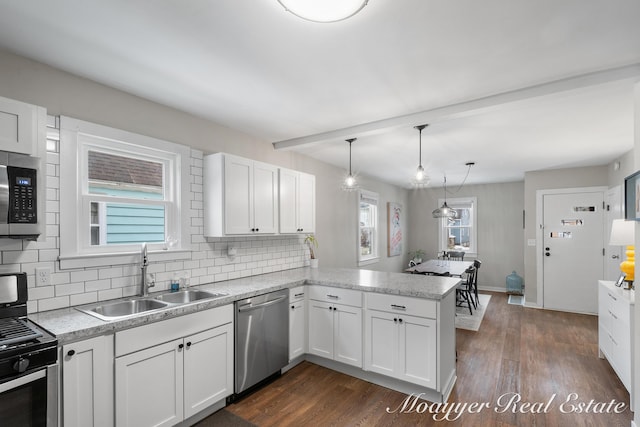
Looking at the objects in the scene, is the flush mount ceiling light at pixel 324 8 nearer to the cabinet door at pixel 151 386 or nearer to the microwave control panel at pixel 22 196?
the microwave control panel at pixel 22 196

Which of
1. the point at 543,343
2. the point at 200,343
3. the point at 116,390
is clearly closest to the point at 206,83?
the point at 200,343

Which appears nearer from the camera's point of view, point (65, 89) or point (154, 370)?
point (154, 370)

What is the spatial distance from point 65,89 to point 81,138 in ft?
1.09

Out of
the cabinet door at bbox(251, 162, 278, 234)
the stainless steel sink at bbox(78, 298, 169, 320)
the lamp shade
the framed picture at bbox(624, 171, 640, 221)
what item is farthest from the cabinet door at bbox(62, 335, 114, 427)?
the lamp shade

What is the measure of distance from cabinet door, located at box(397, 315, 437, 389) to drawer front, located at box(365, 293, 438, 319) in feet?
0.17

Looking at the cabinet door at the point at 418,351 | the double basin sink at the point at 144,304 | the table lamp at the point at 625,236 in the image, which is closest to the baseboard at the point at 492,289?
the table lamp at the point at 625,236

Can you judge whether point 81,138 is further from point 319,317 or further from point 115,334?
point 319,317

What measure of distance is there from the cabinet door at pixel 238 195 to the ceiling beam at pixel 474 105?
35.5 inches

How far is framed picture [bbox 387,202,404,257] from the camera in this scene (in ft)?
23.0

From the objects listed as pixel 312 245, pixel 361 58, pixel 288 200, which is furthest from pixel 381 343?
pixel 361 58

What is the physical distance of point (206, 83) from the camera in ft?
7.98

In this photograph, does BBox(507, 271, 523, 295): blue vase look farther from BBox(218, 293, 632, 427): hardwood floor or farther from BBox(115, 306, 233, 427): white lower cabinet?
BBox(115, 306, 233, 427): white lower cabinet

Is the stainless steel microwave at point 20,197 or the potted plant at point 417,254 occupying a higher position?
the stainless steel microwave at point 20,197

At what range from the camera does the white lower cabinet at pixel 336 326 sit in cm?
304
